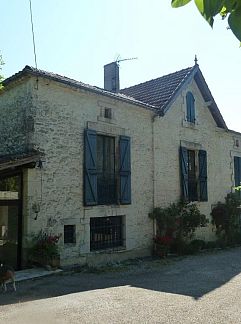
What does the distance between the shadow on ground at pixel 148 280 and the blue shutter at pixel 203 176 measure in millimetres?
4624

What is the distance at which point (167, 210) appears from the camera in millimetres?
13742

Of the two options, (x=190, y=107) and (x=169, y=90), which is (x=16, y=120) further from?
(x=190, y=107)

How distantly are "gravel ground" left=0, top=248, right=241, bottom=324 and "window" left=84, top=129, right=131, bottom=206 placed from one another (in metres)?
2.46

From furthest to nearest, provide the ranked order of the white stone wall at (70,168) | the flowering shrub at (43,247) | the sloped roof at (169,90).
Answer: the sloped roof at (169,90) → the white stone wall at (70,168) → the flowering shrub at (43,247)

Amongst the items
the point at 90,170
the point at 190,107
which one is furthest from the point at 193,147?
the point at 90,170

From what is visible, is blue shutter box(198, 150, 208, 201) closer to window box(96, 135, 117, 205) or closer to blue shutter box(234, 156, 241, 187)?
blue shutter box(234, 156, 241, 187)

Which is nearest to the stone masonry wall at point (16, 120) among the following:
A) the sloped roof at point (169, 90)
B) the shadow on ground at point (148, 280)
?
the shadow on ground at point (148, 280)

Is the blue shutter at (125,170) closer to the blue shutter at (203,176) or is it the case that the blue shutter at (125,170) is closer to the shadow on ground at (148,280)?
the shadow on ground at (148,280)

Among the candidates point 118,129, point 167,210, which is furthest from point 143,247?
point 118,129

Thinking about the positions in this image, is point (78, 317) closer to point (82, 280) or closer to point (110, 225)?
point (82, 280)

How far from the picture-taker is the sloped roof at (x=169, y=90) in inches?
586

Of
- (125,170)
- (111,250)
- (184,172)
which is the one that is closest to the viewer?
(111,250)

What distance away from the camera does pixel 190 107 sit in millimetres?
16172

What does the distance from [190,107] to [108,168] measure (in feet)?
18.8
